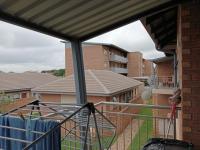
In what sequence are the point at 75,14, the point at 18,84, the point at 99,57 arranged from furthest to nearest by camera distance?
the point at 99,57
the point at 18,84
the point at 75,14

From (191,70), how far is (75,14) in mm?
1564

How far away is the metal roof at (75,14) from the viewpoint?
89.2 inches

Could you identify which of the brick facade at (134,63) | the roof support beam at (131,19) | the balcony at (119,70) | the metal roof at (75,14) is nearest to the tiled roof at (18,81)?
the balcony at (119,70)

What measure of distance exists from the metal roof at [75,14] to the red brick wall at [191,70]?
0.98 feet

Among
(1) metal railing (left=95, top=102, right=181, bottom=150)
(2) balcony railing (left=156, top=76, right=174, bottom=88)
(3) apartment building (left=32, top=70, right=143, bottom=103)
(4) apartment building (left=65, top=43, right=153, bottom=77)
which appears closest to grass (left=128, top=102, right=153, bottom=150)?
(1) metal railing (left=95, top=102, right=181, bottom=150)

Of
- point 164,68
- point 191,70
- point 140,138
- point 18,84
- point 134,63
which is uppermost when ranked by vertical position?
point 134,63

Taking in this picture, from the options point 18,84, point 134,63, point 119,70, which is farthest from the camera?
point 134,63

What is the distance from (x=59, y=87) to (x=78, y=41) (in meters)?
12.2

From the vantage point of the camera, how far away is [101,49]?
2758 centimetres

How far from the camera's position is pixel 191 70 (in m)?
3.09

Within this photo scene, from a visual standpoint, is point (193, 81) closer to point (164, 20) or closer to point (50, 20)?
point (50, 20)

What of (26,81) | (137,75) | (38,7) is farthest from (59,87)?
(137,75)

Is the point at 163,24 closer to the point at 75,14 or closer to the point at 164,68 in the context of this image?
the point at 75,14

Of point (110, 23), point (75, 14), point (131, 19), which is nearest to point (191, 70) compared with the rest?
point (131, 19)
